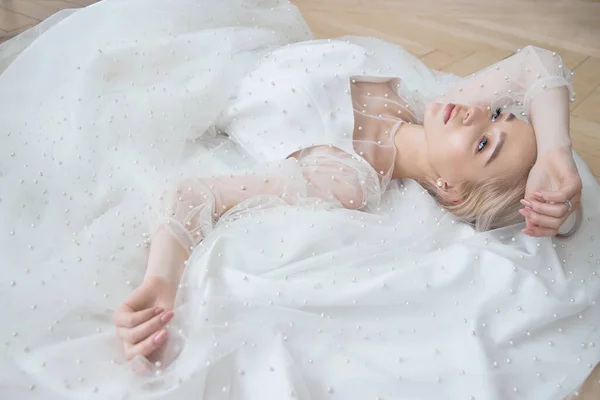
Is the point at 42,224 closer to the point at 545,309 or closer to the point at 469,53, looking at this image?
the point at 545,309

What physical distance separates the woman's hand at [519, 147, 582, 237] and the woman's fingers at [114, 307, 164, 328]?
2.03ft

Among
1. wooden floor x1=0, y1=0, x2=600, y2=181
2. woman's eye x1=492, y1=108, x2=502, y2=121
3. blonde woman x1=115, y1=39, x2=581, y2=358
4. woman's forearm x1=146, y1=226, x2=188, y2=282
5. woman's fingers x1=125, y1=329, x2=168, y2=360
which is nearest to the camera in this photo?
woman's fingers x1=125, y1=329, x2=168, y2=360

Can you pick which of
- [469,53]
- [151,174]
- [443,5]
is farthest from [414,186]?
[443,5]

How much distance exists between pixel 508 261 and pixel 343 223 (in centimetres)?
29

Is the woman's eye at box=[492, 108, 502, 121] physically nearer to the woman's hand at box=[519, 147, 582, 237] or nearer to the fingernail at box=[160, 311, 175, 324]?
the woman's hand at box=[519, 147, 582, 237]

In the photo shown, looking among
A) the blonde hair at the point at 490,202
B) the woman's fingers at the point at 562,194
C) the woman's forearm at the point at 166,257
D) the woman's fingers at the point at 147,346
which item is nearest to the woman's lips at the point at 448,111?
the blonde hair at the point at 490,202

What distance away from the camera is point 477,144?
1071 millimetres

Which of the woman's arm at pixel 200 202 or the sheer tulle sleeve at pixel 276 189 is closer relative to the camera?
the woman's arm at pixel 200 202

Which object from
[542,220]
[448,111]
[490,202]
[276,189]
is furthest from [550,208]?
[276,189]

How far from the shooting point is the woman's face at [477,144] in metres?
1.06

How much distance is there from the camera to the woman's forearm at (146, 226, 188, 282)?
875 millimetres

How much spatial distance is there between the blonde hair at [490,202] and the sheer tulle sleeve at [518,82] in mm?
182

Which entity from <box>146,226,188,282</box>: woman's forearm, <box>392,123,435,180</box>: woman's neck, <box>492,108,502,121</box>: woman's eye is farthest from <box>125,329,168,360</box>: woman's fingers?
<box>492,108,502,121</box>: woman's eye

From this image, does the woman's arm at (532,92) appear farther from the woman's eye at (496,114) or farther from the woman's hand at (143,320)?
the woman's hand at (143,320)
